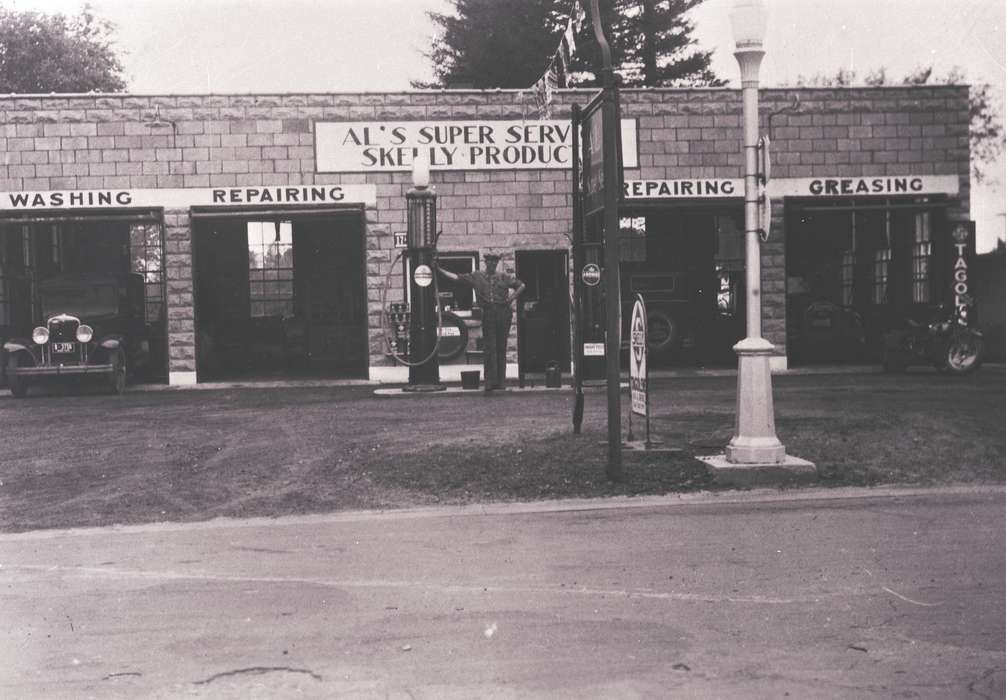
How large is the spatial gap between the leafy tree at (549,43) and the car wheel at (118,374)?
885 inches

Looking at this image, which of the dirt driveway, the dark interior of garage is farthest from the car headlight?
the dirt driveway

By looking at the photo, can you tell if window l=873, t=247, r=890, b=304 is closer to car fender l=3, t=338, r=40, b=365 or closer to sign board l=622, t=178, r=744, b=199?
sign board l=622, t=178, r=744, b=199

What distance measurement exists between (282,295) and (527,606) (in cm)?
2057

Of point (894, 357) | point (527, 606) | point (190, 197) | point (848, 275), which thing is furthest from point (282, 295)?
point (527, 606)

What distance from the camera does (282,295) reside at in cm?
2502

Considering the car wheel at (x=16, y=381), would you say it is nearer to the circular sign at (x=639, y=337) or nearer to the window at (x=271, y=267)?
the window at (x=271, y=267)

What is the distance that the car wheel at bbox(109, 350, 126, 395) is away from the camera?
18.2 meters

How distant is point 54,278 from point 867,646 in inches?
691

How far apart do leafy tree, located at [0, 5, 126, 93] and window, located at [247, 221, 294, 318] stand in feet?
68.1

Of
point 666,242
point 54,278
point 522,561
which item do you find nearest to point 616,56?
point 666,242

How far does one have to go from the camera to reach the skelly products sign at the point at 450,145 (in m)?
19.9

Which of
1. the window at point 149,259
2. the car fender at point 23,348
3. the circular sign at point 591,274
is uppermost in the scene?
the window at point 149,259

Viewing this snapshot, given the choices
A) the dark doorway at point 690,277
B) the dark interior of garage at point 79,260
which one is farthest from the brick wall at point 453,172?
the dark doorway at point 690,277

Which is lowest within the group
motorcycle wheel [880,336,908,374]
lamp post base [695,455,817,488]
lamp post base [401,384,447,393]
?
lamp post base [695,455,817,488]
